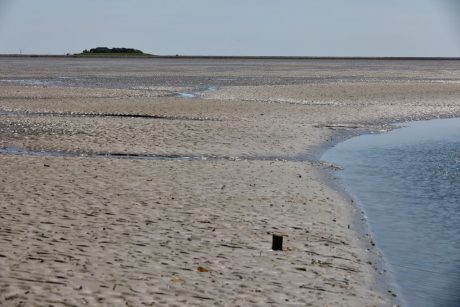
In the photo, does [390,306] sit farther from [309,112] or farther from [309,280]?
[309,112]

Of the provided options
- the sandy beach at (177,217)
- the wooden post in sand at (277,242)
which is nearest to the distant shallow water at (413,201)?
the sandy beach at (177,217)

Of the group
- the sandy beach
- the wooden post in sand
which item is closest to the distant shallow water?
the sandy beach

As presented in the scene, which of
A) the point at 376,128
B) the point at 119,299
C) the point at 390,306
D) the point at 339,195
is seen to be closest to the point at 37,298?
the point at 119,299

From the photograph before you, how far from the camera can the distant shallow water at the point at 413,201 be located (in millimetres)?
9289

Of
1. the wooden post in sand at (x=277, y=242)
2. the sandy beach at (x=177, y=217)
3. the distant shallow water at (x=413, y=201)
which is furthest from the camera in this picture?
the wooden post in sand at (x=277, y=242)

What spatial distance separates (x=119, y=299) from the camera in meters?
7.45

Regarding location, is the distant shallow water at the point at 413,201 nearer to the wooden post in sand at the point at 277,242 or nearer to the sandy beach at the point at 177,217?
the sandy beach at the point at 177,217

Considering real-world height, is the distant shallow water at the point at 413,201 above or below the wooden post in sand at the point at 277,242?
below

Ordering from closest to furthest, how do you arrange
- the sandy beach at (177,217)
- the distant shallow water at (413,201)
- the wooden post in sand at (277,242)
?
1. the sandy beach at (177,217)
2. the distant shallow water at (413,201)
3. the wooden post in sand at (277,242)

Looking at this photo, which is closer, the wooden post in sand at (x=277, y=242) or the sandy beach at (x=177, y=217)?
the sandy beach at (x=177, y=217)

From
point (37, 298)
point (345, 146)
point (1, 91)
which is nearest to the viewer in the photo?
point (37, 298)

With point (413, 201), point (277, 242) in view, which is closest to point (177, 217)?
point (277, 242)

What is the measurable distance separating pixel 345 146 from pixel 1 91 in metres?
23.4

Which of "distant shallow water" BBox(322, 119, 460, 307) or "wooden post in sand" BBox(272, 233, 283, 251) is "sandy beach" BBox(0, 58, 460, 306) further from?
"distant shallow water" BBox(322, 119, 460, 307)
